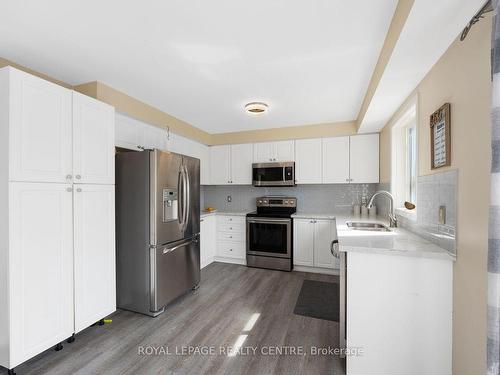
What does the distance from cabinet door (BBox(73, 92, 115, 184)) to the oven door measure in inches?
87.9

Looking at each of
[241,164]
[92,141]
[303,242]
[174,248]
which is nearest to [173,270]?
[174,248]

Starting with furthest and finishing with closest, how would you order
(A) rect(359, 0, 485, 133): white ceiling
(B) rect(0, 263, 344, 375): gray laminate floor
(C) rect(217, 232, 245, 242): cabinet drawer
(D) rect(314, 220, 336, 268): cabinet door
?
1. (C) rect(217, 232, 245, 242): cabinet drawer
2. (D) rect(314, 220, 336, 268): cabinet door
3. (B) rect(0, 263, 344, 375): gray laminate floor
4. (A) rect(359, 0, 485, 133): white ceiling

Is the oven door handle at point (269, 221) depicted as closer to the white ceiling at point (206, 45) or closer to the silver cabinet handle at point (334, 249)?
the silver cabinet handle at point (334, 249)

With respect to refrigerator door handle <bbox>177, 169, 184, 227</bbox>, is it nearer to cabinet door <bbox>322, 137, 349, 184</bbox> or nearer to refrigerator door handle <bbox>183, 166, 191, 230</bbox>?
refrigerator door handle <bbox>183, 166, 191, 230</bbox>

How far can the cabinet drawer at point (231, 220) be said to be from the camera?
13.1 feet

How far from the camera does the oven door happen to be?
3.67m

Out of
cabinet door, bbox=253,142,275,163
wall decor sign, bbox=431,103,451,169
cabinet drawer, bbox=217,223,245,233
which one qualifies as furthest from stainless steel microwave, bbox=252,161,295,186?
wall decor sign, bbox=431,103,451,169

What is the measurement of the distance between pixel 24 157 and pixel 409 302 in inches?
105

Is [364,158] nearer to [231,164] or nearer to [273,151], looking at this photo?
[273,151]

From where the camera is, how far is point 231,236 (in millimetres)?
4059

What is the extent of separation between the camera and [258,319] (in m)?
2.33

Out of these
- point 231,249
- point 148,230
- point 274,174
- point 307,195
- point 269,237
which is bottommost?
point 231,249

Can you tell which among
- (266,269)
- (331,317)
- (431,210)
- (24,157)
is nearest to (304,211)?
(266,269)

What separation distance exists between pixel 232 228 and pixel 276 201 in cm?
90
